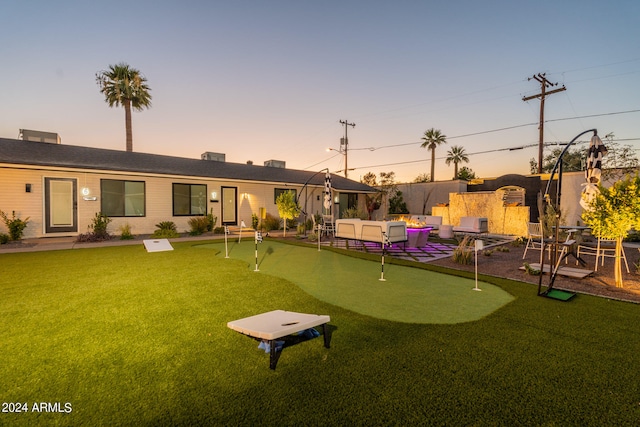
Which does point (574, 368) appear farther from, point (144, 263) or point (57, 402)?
point (144, 263)

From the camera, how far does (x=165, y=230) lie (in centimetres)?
1288

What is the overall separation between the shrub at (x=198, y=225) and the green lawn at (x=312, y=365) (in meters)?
8.99

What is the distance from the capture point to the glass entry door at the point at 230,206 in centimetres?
1661

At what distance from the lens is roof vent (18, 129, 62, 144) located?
13188mm

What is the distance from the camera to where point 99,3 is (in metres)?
9.57

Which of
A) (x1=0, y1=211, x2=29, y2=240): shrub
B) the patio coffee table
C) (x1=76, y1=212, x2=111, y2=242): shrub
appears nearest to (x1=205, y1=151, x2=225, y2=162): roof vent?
(x1=76, y1=212, x2=111, y2=242): shrub

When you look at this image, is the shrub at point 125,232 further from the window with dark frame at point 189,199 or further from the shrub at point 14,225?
the shrub at point 14,225

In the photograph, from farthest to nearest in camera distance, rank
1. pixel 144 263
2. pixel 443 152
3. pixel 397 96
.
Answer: pixel 443 152, pixel 397 96, pixel 144 263

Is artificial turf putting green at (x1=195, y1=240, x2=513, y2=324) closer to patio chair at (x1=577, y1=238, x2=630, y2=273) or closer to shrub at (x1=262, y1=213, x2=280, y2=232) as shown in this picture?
patio chair at (x1=577, y1=238, x2=630, y2=273)

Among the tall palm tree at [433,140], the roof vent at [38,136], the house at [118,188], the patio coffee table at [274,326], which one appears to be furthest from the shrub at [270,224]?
the tall palm tree at [433,140]

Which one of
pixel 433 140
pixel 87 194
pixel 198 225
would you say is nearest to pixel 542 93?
pixel 433 140

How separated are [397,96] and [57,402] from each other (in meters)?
20.0

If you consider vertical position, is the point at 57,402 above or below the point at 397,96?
below

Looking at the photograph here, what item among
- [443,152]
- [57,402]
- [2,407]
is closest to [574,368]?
[57,402]
